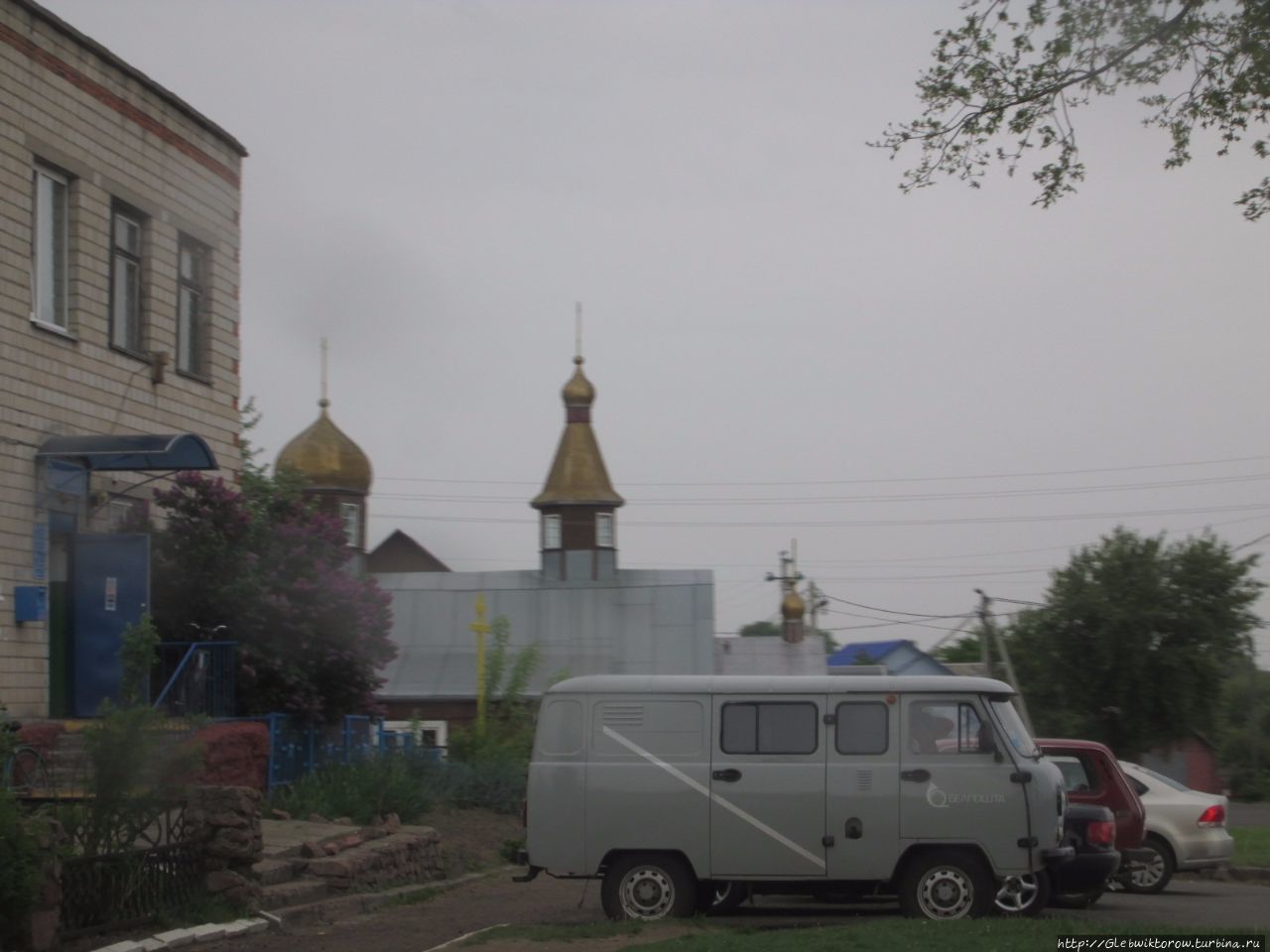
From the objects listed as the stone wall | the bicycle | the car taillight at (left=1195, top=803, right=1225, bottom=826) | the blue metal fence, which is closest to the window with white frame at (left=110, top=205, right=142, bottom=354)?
the blue metal fence

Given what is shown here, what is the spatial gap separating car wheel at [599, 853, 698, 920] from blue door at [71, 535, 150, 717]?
738 cm

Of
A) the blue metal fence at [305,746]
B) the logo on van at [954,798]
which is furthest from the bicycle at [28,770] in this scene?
the logo on van at [954,798]

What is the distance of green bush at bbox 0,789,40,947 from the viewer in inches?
405

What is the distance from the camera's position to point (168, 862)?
12820 millimetres

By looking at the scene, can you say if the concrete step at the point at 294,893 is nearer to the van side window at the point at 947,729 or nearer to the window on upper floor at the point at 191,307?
the van side window at the point at 947,729

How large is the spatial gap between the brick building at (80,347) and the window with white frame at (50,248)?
19mm

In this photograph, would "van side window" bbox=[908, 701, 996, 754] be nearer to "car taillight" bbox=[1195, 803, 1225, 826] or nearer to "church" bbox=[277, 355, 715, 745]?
"car taillight" bbox=[1195, 803, 1225, 826]

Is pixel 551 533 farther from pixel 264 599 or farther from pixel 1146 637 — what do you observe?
pixel 264 599

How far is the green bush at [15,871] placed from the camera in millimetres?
10297

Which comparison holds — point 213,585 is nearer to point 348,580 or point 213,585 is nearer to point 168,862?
point 348,580

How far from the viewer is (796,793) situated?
44.4 ft

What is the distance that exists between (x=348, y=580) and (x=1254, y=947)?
1339cm

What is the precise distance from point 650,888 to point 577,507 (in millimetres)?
44421

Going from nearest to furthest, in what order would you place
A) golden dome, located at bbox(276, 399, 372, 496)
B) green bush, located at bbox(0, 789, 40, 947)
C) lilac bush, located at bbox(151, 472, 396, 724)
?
green bush, located at bbox(0, 789, 40, 947), lilac bush, located at bbox(151, 472, 396, 724), golden dome, located at bbox(276, 399, 372, 496)
